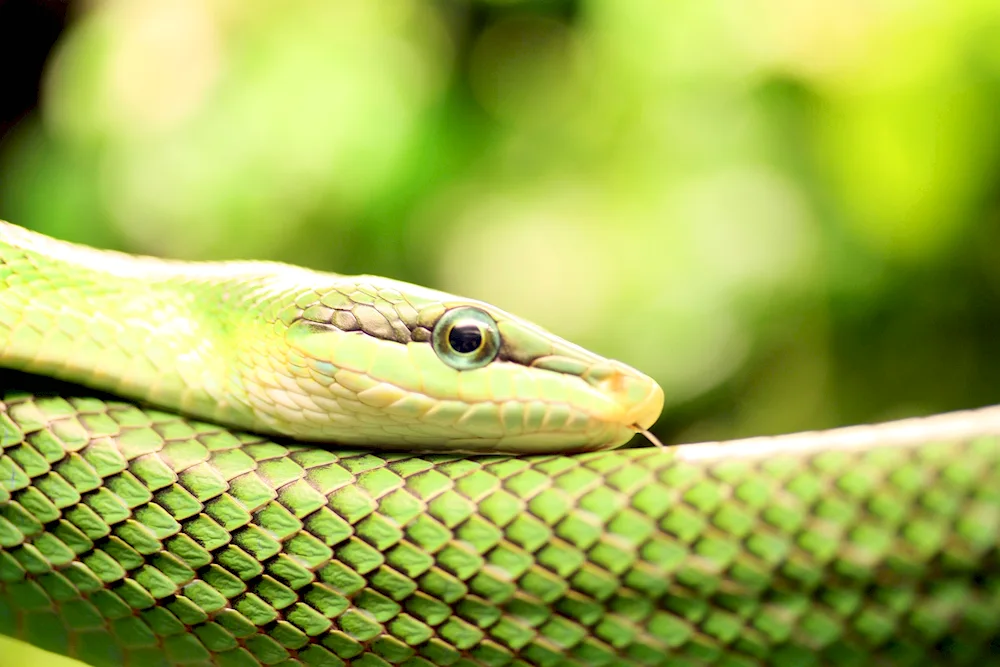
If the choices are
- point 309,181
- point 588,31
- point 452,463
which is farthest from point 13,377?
point 588,31

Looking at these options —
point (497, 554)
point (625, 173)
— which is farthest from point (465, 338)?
point (625, 173)

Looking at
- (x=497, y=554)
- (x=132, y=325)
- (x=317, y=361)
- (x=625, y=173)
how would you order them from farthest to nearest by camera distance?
(x=625, y=173) < (x=132, y=325) < (x=317, y=361) < (x=497, y=554)

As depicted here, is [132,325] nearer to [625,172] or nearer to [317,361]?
[317,361]

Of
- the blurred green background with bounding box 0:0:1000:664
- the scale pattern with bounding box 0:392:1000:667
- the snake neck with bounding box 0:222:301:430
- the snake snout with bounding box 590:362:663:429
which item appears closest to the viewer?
the scale pattern with bounding box 0:392:1000:667

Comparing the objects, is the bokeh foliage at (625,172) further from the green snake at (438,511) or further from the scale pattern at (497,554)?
the scale pattern at (497,554)

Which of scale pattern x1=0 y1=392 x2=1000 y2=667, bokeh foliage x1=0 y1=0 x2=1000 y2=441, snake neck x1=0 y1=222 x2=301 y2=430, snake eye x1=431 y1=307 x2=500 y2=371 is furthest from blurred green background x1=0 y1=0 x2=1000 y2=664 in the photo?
scale pattern x1=0 y1=392 x2=1000 y2=667

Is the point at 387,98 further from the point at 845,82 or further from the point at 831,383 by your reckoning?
the point at 831,383

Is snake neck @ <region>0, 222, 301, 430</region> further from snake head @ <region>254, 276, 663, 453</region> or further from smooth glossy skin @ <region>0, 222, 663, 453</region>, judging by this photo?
snake head @ <region>254, 276, 663, 453</region>
